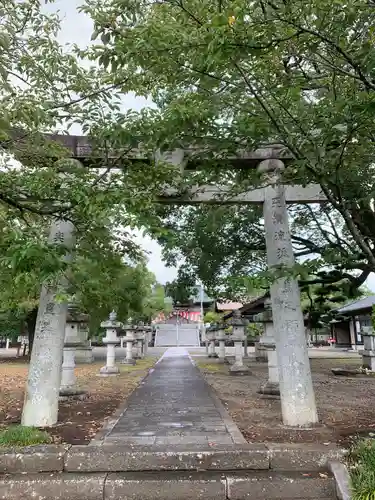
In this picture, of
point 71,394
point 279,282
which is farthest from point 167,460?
point 71,394

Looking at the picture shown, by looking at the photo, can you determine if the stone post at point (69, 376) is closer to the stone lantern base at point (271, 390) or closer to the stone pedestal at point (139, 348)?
the stone lantern base at point (271, 390)

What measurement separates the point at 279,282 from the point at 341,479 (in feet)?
8.24

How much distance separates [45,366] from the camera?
5398mm

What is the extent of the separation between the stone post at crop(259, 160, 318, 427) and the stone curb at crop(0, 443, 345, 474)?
1.19 meters

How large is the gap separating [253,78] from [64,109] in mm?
A: 2367

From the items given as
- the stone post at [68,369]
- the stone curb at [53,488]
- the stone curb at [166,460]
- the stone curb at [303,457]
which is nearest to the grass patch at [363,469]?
the stone curb at [303,457]

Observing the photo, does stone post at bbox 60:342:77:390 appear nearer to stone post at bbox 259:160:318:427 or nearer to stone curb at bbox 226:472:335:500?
stone post at bbox 259:160:318:427

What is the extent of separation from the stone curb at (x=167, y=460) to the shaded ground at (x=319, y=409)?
592mm

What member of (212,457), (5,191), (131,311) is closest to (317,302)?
(131,311)

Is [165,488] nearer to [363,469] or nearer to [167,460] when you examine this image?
[167,460]

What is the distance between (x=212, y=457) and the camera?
4102mm

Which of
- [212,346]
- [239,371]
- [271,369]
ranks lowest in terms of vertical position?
[239,371]

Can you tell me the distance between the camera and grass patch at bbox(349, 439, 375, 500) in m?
3.41

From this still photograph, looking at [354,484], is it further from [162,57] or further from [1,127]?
[1,127]
